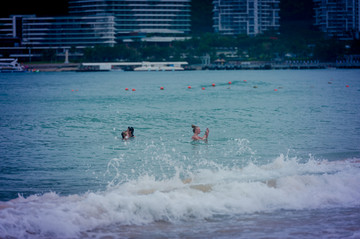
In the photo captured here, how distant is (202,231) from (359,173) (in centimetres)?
596

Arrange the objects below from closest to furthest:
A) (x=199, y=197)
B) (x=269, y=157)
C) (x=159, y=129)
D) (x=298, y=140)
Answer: (x=199, y=197) < (x=269, y=157) < (x=298, y=140) < (x=159, y=129)

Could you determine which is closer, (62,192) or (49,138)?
(62,192)

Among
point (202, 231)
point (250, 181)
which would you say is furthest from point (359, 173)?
point (202, 231)

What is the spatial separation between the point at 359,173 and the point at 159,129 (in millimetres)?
14968

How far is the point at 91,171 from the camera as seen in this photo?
16.8 metres

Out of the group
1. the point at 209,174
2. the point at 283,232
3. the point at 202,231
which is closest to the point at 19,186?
the point at 209,174

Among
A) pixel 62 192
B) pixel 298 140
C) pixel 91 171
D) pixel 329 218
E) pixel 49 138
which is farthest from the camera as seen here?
pixel 49 138

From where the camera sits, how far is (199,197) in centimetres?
1248

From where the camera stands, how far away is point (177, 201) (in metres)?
12.0

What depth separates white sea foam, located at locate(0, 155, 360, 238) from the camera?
10938 mm

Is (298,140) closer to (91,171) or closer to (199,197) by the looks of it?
(91,171)

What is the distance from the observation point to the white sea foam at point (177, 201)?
35.9 feet

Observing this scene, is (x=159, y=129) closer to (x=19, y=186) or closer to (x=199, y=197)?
(x=19, y=186)

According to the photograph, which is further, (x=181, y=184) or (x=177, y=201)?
(x=181, y=184)
